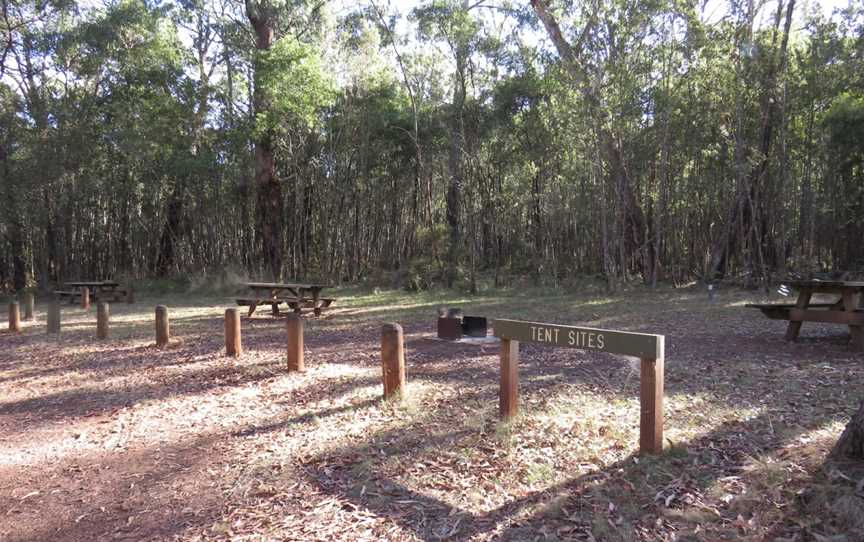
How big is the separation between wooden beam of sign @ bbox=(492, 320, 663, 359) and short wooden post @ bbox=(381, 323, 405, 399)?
1.06 m

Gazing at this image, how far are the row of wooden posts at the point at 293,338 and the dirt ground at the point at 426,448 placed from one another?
19 centimetres

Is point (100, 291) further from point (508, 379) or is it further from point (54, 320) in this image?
point (508, 379)

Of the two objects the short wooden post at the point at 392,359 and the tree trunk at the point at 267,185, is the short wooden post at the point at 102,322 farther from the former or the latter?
the tree trunk at the point at 267,185

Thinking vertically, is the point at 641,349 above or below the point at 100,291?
above

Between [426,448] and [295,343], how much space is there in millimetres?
2609

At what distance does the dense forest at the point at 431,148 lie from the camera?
13117mm

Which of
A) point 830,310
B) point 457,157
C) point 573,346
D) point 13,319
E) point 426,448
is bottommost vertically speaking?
point 426,448

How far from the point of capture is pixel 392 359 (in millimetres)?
4672

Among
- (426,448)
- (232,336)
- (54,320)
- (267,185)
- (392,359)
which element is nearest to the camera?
(426,448)

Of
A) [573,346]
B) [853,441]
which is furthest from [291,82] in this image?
[853,441]

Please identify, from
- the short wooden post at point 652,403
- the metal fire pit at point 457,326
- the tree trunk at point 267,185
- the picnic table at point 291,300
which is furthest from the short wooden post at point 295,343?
the tree trunk at point 267,185

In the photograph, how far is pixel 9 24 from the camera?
53.5ft

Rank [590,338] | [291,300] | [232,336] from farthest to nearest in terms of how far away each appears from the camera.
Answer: [291,300], [232,336], [590,338]

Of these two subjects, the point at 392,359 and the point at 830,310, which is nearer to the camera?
the point at 392,359
